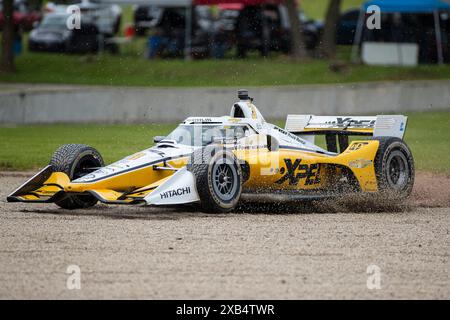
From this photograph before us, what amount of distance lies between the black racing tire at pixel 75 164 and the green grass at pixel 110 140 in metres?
4.48

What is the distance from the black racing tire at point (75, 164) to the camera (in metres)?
12.5

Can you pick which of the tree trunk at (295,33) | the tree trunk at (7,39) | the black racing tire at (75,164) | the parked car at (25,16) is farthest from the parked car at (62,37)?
the black racing tire at (75,164)

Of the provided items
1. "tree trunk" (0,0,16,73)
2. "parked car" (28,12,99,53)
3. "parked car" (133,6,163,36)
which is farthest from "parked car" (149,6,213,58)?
"parked car" (133,6,163,36)

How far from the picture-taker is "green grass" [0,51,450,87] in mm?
29344

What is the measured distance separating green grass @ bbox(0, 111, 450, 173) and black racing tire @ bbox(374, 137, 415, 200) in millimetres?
3945

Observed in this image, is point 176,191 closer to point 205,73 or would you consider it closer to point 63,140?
point 63,140

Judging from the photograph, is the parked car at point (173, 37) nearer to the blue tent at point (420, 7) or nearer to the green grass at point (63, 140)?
the blue tent at point (420, 7)

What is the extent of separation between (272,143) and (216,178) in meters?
1.27

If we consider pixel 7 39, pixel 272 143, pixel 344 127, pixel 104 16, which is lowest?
pixel 272 143

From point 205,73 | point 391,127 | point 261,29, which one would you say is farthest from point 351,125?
point 261,29

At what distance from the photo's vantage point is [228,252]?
980 cm

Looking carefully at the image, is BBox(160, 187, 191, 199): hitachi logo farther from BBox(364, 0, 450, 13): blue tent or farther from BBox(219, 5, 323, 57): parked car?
BBox(219, 5, 323, 57): parked car
